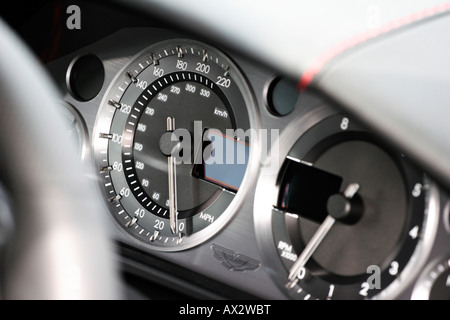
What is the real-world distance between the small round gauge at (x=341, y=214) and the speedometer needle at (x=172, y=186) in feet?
0.81

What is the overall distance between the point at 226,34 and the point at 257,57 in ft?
0.24

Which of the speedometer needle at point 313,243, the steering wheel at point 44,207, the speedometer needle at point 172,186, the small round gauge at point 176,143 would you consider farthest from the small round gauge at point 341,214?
the steering wheel at point 44,207

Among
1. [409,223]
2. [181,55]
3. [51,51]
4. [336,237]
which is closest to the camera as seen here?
[409,223]

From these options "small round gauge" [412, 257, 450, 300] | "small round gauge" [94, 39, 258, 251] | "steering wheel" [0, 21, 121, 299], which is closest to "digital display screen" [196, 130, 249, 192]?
"small round gauge" [94, 39, 258, 251]

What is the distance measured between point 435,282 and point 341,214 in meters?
0.24

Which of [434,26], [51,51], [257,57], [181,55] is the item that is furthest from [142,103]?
[434,26]

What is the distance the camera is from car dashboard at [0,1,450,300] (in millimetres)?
1750

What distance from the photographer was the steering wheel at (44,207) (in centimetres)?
98

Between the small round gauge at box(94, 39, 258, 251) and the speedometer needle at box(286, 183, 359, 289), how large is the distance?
9.7 inches

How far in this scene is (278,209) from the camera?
6.40ft

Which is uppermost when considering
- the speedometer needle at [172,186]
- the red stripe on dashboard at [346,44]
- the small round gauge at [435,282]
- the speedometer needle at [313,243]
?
the red stripe on dashboard at [346,44]

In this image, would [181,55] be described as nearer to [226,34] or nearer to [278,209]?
[278,209]

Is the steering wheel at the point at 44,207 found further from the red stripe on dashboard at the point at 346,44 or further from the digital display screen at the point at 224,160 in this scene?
the digital display screen at the point at 224,160

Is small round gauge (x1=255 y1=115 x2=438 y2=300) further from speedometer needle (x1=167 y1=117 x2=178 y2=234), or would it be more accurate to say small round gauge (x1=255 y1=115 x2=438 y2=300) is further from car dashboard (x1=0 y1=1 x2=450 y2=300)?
speedometer needle (x1=167 y1=117 x2=178 y2=234)
